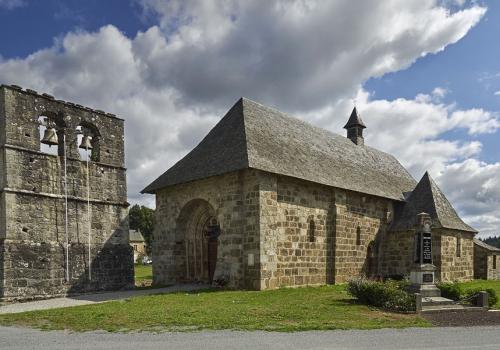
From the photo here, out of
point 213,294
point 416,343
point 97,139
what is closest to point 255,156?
point 213,294

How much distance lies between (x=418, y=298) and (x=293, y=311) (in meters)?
3.62

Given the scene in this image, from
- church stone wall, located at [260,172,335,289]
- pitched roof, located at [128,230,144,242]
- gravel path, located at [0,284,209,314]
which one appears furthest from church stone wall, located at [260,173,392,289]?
pitched roof, located at [128,230,144,242]

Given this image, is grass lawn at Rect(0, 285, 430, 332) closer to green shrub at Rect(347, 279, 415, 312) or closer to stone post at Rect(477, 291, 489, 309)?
green shrub at Rect(347, 279, 415, 312)

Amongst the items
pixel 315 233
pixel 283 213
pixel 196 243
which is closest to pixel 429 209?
pixel 315 233

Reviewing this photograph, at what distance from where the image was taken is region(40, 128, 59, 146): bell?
1722 cm

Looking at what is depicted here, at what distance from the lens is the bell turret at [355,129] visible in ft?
101

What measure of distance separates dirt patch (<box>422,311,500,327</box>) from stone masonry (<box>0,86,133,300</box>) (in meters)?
12.8

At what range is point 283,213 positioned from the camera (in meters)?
18.6

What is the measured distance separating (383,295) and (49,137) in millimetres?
13108

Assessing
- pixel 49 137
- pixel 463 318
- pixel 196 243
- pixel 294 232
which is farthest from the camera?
pixel 196 243

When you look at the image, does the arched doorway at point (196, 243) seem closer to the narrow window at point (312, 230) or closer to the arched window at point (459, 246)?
the narrow window at point (312, 230)

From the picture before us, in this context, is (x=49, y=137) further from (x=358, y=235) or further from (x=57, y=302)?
(x=358, y=235)

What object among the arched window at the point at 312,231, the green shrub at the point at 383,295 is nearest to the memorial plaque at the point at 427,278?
the green shrub at the point at 383,295

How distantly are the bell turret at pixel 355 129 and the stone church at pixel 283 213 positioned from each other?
12.3ft
